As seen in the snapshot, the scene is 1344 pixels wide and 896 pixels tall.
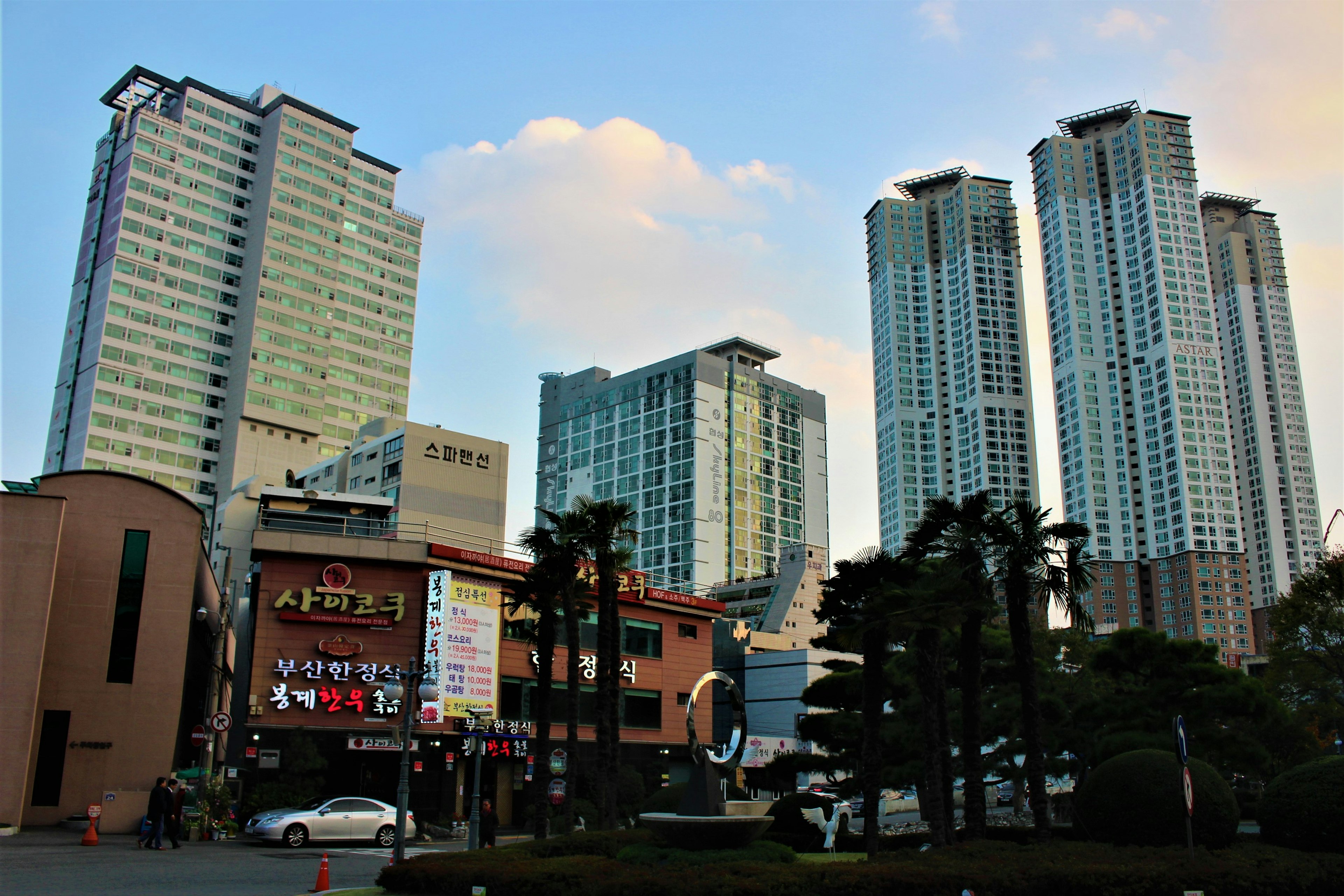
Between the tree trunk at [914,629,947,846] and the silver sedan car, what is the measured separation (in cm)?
1682

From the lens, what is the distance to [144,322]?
116m

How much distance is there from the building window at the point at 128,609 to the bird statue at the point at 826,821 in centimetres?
2790

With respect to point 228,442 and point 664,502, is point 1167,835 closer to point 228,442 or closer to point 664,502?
point 228,442

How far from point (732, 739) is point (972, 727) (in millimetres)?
11397

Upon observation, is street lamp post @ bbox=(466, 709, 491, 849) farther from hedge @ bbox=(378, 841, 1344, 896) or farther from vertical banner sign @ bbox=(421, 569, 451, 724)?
vertical banner sign @ bbox=(421, 569, 451, 724)

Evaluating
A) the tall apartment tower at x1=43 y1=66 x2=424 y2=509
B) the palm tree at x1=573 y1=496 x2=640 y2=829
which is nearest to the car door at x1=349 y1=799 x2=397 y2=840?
the palm tree at x1=573 y1=496 x2=640 y2=829

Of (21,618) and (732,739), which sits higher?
(21,618)

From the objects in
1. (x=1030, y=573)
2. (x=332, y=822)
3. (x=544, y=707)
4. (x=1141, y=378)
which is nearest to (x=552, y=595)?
(x=544, y=707)

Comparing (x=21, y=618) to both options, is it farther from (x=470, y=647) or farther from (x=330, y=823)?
(x=470, y=647)

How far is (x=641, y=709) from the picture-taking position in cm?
5597

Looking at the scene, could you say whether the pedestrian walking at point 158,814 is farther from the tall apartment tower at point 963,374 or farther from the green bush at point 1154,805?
the tall apartment tower at point 963,374

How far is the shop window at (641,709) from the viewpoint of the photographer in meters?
55.1

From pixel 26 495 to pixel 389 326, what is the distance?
345ft

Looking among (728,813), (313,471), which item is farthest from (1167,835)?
(313,471)
